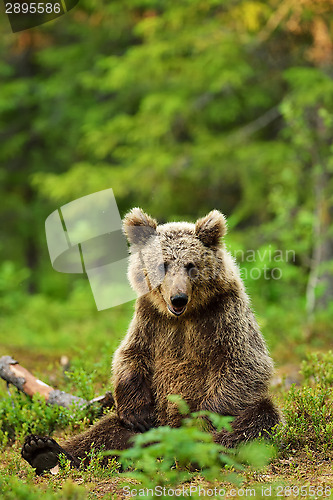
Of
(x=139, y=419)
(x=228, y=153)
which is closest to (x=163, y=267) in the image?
(x=139, y=419)

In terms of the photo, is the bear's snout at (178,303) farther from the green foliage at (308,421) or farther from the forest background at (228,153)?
the forest background at (228,153)

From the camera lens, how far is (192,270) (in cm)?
427

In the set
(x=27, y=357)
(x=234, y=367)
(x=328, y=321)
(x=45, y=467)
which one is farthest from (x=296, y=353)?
(x=45, y=467)

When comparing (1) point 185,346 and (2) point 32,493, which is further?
(1) point 185,346

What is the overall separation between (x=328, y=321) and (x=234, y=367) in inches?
234

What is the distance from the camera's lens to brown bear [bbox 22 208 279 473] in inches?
167

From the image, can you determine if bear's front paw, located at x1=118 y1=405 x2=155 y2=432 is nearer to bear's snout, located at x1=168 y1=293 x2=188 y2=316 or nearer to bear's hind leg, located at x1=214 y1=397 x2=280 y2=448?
bear's hind leg, located at x1=214 y1=397 x2=280 y2=448

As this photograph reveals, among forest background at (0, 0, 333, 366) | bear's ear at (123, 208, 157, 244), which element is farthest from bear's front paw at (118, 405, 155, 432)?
forest background at (0, 0, 333, 366)

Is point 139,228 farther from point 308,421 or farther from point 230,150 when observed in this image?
point 230,150

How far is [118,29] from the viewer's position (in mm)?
15023

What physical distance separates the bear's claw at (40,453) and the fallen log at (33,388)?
109cm

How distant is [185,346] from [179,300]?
0.49 metres

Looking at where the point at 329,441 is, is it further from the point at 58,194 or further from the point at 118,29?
the point at 118,29

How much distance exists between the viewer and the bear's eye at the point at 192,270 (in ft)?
13.9
